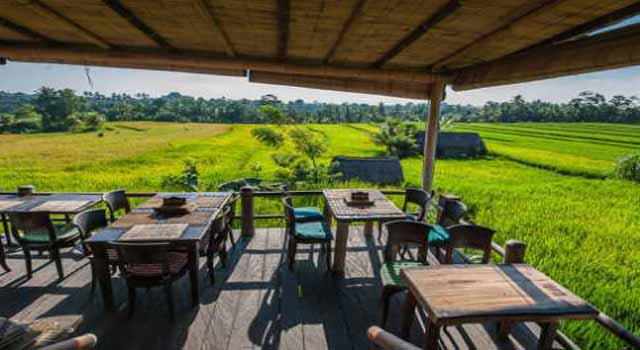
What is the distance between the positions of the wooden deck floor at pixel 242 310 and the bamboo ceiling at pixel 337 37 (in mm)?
2202

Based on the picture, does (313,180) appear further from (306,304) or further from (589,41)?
(589,41)

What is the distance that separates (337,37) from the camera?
253cm

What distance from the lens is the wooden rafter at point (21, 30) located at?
2.42 meters

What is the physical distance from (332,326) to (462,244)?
128cm

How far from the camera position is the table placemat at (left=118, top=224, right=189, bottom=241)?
253 cm

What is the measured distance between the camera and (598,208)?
11.3 metres

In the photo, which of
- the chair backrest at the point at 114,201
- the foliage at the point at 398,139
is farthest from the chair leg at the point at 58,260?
the foliage at the point at 398,139

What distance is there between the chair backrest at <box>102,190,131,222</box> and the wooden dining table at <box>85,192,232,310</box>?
65 centimetres

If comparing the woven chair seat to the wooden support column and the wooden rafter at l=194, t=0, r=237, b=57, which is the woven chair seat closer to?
the wooden rafter at l=194, t=0, r=237, b=57

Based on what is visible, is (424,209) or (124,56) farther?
(424,209)

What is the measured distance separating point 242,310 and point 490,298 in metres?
1.96

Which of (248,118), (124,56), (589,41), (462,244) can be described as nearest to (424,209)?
(462,244)

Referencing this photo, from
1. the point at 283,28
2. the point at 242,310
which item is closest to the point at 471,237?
the point at 242,310

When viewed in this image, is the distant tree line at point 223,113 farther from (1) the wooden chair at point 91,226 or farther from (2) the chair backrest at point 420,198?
(1) the wooden chair at point 91,226
